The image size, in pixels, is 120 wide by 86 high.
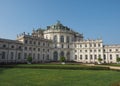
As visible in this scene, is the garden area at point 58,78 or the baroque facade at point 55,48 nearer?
the garden area at point 58,78

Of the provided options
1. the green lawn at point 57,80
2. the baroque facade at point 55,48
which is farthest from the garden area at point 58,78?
the baroque facade at point 55,48

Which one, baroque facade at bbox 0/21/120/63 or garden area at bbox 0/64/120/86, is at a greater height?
baroque facade at bbox 0/21/120/63

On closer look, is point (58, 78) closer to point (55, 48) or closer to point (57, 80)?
point (57, 80)

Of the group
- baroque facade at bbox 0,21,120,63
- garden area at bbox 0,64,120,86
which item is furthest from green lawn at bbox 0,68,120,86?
baroque facade at bbox 0,21,120,63

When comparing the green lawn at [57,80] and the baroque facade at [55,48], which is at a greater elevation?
the baroque facade at [55,48]

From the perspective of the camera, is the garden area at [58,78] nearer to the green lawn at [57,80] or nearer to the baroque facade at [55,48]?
the green lawn at [57,80]

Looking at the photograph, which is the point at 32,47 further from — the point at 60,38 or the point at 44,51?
the point at 60,38

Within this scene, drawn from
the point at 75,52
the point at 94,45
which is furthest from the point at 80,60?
the point at 94,45

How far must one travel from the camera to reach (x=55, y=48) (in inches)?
3482

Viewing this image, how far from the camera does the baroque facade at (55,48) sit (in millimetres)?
66406

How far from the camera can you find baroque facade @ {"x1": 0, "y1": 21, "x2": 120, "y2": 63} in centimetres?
6641

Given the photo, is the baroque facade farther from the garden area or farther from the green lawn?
the green lawn

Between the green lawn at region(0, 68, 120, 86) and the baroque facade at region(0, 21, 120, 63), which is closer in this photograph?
the green lawn at region(0, 68, 120, 86)

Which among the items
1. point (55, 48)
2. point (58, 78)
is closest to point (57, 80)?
point (58, 78)
